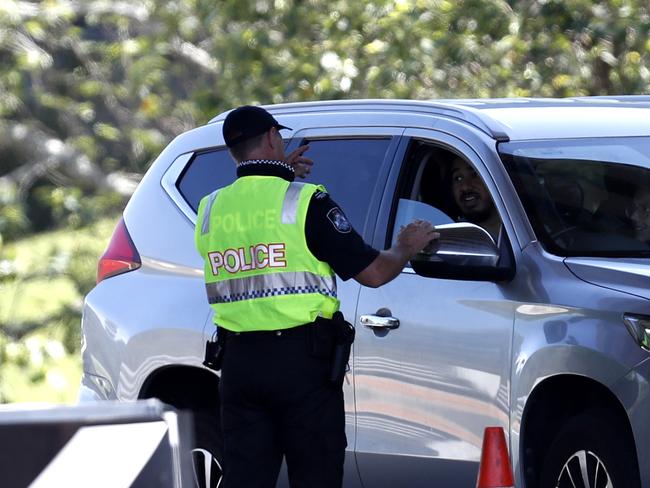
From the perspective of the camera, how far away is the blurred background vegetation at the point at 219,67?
11617 mm

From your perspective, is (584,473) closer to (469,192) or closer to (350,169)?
(469,192)

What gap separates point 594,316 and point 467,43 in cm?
747

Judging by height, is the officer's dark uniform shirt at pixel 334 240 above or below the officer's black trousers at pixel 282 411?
above

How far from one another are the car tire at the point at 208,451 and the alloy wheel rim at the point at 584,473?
1522 mm

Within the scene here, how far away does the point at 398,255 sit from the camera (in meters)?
4.71

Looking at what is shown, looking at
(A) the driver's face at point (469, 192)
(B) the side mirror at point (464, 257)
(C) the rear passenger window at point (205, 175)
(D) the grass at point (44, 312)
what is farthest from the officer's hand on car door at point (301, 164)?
(D) the grass at point (44, 312)

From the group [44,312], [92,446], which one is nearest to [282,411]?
[92,446]

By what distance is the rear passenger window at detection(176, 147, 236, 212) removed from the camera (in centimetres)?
613

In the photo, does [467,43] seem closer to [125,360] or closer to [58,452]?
[125,360]

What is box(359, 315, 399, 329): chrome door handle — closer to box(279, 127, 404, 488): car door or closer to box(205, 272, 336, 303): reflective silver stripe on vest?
box(279, 127, 404, 488): car door

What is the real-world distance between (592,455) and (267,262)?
1146 millimetres

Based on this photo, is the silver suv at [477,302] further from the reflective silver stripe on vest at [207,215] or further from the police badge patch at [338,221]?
the reflective silver stripe on vest at [207,215]

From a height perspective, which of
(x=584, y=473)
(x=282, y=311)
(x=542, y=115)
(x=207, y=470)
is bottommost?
(x=207, y=470)

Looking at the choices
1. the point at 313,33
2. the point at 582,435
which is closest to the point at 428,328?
the point at 582,435
